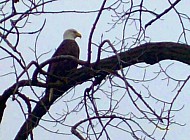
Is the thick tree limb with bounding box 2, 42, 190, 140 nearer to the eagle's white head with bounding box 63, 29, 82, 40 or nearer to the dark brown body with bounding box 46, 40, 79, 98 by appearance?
the dark brown body with bounding box 46, 40, 79, 98

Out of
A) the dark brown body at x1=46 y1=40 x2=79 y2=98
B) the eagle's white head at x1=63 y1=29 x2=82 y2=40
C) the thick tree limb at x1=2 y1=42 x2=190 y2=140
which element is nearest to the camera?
the thick tree limb at x1=2 y1=42 x2=190 y2=140

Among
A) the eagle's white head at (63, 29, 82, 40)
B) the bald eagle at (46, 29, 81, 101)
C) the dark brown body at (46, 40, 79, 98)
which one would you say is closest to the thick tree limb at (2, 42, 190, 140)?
the bald eagle at (46, 29, 81, 101)

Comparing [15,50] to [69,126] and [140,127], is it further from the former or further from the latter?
[140,127]

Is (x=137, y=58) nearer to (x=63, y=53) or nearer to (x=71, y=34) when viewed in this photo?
(x=63, y=53)

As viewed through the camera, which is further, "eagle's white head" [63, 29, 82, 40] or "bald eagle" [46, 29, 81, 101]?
"eagle's white head" [63, 29, 82, 40]

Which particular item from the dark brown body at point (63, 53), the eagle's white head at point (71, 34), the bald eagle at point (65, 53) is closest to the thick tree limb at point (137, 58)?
the bald eagle at point (65, 53)

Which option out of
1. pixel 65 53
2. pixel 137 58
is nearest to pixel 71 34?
pixel 65 53

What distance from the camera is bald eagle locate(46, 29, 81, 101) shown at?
13.7 ft

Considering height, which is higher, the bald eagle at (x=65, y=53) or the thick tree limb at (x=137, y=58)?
the bald eagle at (x=65, y=53)

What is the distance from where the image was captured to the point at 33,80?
3.57m

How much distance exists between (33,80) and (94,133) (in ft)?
2.20

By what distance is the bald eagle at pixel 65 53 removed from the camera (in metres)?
4.18

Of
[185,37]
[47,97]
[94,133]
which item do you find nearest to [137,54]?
[185,37]

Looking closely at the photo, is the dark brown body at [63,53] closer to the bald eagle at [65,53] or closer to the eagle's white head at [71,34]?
the bald eagle at [65,53]
